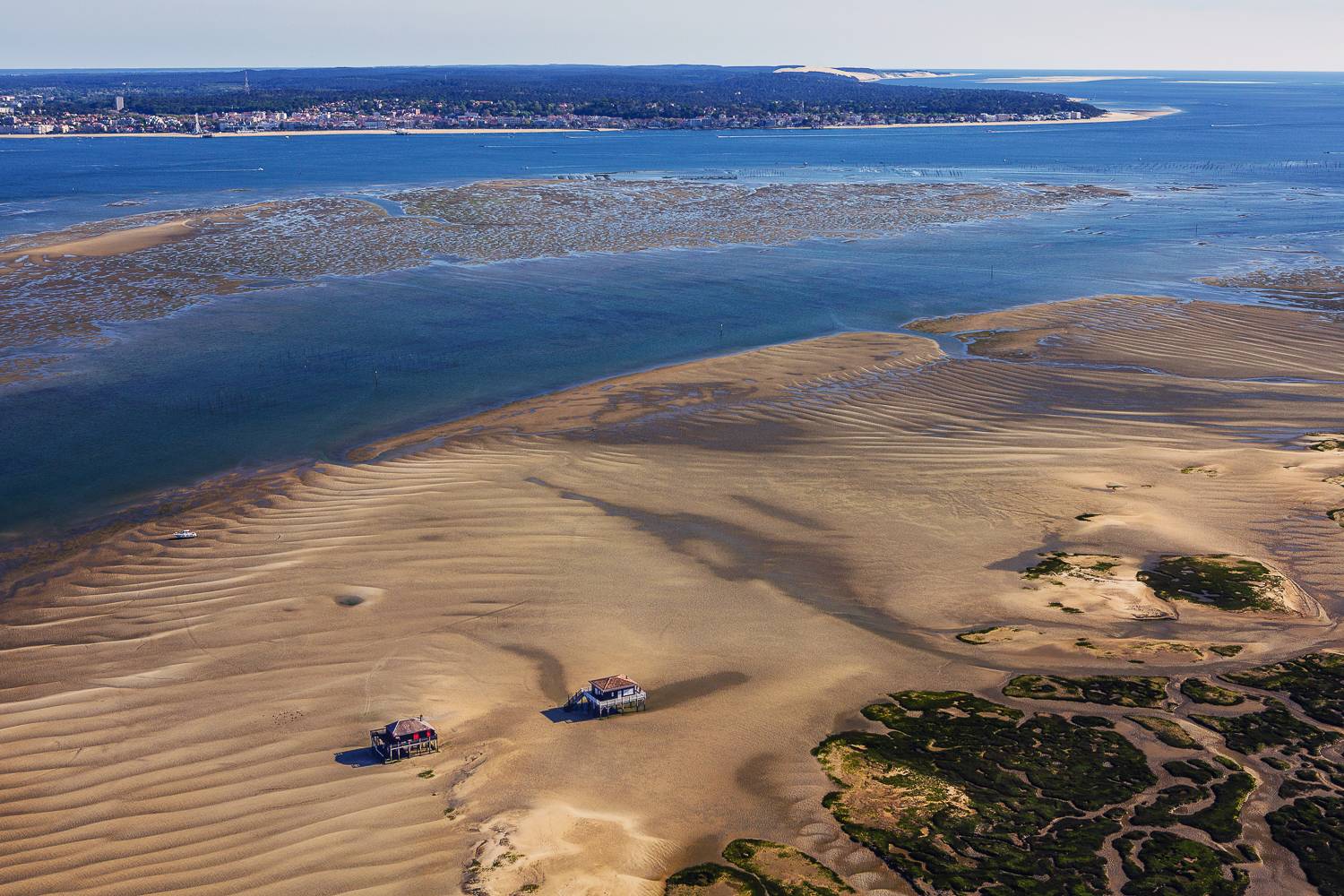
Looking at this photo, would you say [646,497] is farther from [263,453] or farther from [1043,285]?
[1043,285]

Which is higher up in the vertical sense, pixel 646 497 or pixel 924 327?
pixel 924 327

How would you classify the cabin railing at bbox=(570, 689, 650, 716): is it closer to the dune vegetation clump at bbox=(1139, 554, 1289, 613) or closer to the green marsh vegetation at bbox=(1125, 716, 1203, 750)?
→ the green marsh vegetation at bbox=(1125, 716, 1203, 750)

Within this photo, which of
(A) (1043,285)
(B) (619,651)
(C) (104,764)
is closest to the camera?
(C) (104,764)

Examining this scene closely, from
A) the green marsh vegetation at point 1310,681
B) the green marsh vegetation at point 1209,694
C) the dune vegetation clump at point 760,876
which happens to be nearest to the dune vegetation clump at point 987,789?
the dune vegetation clump at point 760,876

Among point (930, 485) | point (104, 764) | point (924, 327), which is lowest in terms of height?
point (104, 764)

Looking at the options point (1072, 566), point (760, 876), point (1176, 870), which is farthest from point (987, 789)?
point (1072, 566)

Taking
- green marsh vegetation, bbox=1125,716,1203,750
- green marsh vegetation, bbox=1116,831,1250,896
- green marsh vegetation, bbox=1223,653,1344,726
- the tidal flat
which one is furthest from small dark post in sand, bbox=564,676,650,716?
the tidal flat

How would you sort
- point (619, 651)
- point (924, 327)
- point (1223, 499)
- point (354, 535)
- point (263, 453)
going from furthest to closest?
point (924, 327) → point (263, 453) → point (1223, 499) → point (354, 535) → point (619, 651)

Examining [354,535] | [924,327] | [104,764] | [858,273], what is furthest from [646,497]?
[858,273]

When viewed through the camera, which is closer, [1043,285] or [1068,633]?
[1068,633]
